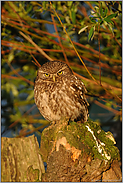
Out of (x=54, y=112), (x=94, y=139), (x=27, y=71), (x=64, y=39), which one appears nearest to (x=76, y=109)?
(x=54, y=112)

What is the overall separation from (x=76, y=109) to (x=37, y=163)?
1.02m

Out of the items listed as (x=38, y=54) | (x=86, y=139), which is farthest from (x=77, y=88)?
(x=38, y=54)

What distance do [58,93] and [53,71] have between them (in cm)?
33

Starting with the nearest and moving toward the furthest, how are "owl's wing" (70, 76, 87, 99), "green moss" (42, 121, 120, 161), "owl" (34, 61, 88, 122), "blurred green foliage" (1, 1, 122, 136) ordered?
1. "green moss" (42, 121, 120, 161)
2. "owl" (34, 61, 88, 122)
3. "owl's wing" (70, 76, 87, 99)
4. "blurred green foliage" (1, 1, 122, 136)

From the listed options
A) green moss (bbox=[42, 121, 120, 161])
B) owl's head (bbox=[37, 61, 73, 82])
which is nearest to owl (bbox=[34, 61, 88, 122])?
owl's head (bbox=[37, 61, 73, 82])

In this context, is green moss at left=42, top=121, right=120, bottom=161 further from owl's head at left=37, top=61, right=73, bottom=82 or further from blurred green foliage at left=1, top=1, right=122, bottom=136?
blurred green foliage at left=1, top=1, right=122, bottom=136

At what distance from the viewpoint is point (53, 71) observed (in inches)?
141

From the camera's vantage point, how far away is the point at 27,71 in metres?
5.07

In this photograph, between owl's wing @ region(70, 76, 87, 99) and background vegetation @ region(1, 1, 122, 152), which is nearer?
owl's wing @ region(70, 76, 87, 99)

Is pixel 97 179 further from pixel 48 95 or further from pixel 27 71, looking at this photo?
pixel 27 71

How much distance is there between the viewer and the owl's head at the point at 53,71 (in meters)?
3.59

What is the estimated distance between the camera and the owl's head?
3588mm

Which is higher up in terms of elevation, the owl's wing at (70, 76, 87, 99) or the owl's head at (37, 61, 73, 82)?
the owl's head at (37, 61, 73, 82)

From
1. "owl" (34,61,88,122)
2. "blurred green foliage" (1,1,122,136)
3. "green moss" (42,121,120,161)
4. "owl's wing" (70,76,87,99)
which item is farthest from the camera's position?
"blurred green foliage" (1,1,122,136)
